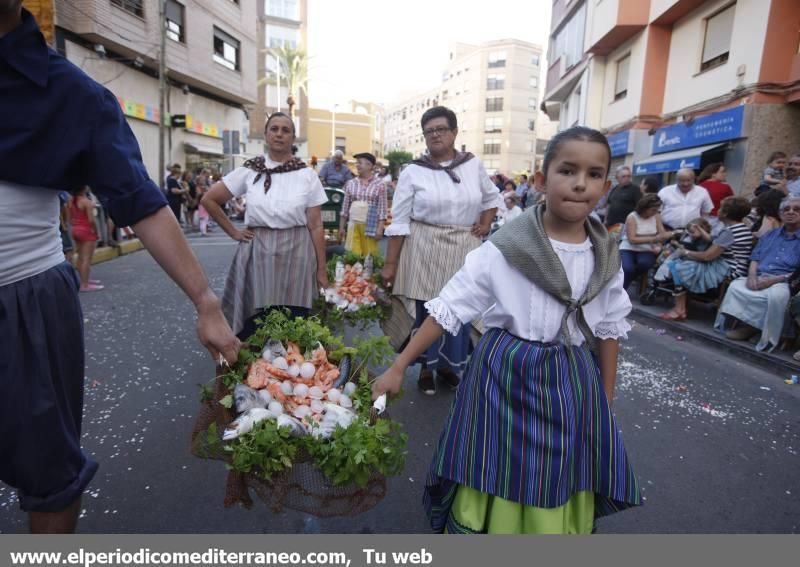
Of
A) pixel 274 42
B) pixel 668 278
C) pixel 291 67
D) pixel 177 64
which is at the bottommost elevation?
pixel 668 278

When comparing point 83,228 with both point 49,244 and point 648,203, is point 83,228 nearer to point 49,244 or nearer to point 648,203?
point 49,244

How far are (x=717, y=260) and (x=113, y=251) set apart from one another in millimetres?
11589

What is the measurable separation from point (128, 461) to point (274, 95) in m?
48.3

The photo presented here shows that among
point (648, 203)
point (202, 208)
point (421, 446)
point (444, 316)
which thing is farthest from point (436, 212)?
point (202, 208)

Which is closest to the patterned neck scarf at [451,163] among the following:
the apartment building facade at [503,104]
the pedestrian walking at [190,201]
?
the pedestrian walking at [190,201]

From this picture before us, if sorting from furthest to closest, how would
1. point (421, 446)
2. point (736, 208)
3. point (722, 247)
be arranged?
1. point (722, 247)
2. point (736, 208)
3. point (421, 446)

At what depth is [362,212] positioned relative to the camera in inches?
334

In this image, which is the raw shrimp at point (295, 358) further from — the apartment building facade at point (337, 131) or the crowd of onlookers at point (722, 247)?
the apartment building facade at point (337, 131)

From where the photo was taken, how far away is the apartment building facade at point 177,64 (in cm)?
1494

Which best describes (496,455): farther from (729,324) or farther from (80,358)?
(729,324)

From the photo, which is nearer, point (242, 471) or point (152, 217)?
point (152, 217)

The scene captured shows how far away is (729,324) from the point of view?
21.0 ft
